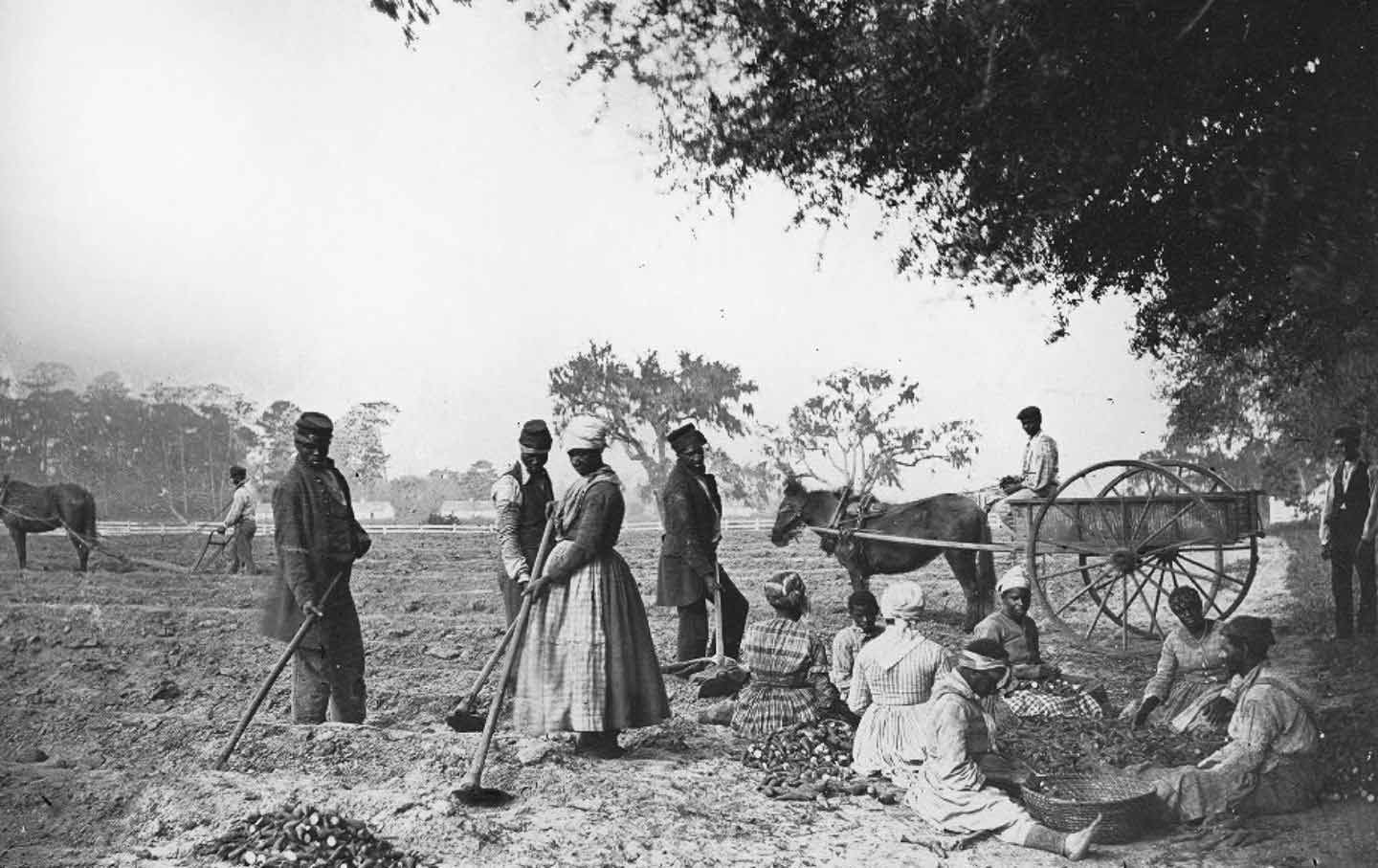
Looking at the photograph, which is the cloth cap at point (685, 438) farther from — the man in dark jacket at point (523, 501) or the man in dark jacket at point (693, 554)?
the man in dark jacket at point (523, 501)

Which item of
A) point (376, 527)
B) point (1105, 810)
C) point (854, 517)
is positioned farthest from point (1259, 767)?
point (376, 527)

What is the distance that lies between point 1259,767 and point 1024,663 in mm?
2232

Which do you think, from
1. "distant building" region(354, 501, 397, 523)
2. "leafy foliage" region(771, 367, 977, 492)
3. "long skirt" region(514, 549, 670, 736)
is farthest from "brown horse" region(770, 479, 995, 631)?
"long skirt" region(514, 549, 670, 736)

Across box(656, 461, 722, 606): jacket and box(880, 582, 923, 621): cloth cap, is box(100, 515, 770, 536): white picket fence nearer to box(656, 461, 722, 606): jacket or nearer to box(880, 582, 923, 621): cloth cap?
box(656, 461, 722, 606): jacket

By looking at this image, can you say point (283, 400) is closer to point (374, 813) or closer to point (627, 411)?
point (627, 411)

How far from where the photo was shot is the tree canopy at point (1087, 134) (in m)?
4.80

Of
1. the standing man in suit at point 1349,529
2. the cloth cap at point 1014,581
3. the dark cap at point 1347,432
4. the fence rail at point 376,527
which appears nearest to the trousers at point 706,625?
the cloth cap at point 1014,581

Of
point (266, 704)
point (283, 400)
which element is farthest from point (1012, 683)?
point (283, 400)

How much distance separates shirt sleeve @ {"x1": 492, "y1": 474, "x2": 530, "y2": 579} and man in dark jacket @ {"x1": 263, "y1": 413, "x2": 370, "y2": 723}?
0.91m

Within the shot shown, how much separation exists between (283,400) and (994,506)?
6.07 m

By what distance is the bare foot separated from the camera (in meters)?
3.94

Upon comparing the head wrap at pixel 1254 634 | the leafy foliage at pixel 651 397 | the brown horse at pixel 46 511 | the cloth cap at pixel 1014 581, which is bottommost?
the head wrap at pixel 1254 634

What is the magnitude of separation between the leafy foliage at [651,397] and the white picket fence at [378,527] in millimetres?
996

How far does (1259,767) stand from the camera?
4.34 m
